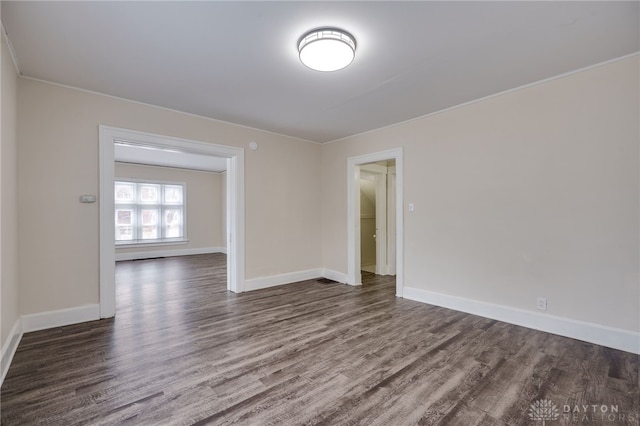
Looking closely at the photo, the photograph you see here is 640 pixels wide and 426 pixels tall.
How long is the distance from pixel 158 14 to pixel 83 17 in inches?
21.5

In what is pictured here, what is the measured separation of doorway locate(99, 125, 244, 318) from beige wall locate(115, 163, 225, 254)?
5.00 metres

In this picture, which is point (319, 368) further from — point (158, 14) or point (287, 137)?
point (287, 137)

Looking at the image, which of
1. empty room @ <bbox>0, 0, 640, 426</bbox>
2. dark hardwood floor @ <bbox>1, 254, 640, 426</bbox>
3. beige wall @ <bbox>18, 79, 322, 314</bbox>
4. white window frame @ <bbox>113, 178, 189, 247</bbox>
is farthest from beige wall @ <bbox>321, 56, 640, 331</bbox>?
white window frame @ <bbox>113, 178, 189, 247</bbox>

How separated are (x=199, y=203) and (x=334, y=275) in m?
5.80

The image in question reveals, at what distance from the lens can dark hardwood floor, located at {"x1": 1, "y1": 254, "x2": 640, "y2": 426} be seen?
1767 mm

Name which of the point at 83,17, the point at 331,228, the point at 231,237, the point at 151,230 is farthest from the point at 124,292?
the point at 151,230

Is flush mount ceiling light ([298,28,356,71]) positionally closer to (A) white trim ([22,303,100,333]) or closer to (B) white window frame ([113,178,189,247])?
(A) white trim ([22,303,100,333])

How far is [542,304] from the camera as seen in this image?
9.72 feet

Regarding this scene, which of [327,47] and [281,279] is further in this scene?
[281,279]

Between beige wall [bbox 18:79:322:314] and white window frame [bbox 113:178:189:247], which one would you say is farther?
white window frame [bbox 113:178:189:247]

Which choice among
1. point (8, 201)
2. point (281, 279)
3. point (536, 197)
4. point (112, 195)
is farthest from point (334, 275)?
point (8, 201)

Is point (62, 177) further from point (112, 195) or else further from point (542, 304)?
point (542, 304)

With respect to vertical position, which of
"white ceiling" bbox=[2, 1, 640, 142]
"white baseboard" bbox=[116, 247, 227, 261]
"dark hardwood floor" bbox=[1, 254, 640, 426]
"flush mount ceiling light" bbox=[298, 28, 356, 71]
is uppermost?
"white ceiling" bbox=[2, 1, 640, 142]

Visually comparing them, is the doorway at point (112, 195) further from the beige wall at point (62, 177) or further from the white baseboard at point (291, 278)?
the white baseboard at point (291, 278)
